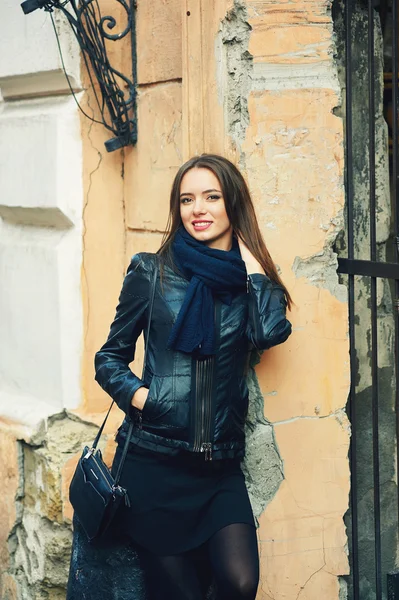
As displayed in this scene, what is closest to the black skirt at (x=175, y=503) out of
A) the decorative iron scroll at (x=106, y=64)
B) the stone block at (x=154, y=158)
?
the stone block at (x=154, y=158)

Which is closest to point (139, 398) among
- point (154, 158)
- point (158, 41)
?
point (154, 158)

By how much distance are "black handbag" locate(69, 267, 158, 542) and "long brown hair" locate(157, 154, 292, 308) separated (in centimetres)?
20

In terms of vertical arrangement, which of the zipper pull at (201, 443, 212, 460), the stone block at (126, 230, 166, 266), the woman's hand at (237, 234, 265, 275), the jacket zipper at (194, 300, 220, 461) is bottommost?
the zipper pull at (201, 443, 212, 460)

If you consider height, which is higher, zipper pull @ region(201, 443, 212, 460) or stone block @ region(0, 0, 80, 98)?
stone block @ region(0, 0, 80, 98)

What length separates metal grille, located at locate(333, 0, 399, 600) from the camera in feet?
12.3

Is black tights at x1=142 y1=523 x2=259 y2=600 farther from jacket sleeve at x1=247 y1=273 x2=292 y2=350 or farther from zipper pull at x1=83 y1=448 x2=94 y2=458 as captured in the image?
jacket sleeve at x1=247 y1=273 x2=292 y2=350

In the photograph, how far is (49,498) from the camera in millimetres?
4402

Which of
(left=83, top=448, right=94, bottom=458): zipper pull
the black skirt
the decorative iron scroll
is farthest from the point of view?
the decorative iron scroll

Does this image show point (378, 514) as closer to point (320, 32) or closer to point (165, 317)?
point (165, 317)

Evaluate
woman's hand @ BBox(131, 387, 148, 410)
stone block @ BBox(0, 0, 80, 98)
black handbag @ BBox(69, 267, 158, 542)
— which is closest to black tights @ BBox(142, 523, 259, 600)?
black handbag @ BBox(69, 267, 158, 542)

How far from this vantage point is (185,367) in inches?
135

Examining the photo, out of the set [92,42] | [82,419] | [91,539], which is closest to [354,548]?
[91,539]

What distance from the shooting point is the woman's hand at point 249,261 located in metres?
3.48

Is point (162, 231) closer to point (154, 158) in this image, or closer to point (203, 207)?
point (154, 158)
